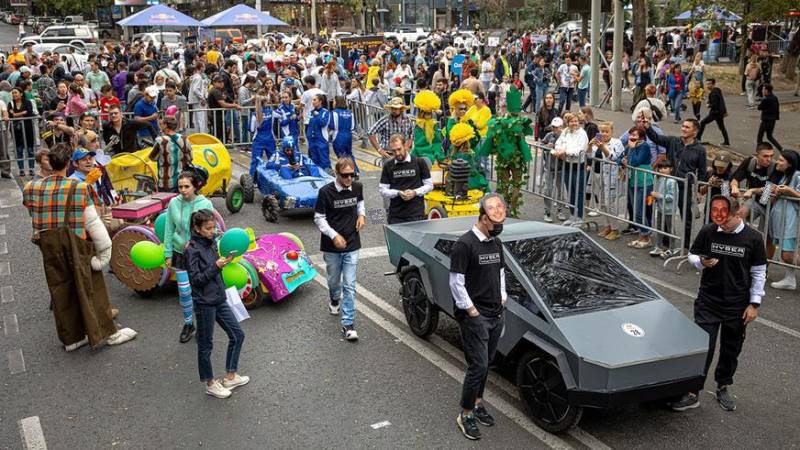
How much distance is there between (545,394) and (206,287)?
289cm

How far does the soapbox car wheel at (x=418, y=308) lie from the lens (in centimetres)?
851

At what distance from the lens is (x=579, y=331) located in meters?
6.62

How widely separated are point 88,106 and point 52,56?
32.7 feet

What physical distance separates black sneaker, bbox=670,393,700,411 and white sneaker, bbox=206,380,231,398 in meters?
3.80

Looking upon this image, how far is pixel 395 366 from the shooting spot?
8070 mm

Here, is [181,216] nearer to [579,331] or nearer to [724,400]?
[579,331]

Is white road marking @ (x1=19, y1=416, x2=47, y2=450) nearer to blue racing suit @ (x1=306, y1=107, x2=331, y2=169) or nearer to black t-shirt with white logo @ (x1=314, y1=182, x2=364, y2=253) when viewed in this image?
black t-shirt with white logo @ (x1=314, y1=182, x2=364, y2=253)

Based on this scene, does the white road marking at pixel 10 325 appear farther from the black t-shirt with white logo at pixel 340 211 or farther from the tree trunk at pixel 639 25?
the tree trunk at pixel 639 25

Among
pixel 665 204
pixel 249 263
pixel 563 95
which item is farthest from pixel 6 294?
pixel 563 95

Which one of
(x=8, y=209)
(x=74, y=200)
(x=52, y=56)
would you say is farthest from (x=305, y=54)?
(x=74, y=200)

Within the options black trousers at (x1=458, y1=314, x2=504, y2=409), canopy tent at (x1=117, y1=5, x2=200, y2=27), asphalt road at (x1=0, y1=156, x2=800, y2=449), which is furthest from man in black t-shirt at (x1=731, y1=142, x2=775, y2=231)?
canopy tent at (x1=117, y1=5, x2=200, y2=27)

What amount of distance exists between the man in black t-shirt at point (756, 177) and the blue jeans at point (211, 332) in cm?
638

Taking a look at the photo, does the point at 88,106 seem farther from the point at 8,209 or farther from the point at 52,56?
the point at 52,56

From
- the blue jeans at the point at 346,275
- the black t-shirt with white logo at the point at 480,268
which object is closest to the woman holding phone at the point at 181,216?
the blue jeans at the point at 346,275
